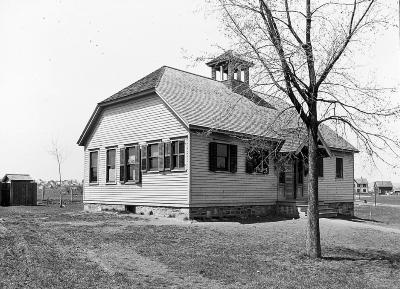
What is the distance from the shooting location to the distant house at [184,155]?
62.0 feet

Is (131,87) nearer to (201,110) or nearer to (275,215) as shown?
(201,110)

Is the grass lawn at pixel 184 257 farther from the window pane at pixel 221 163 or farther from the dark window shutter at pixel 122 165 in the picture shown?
the dark window shutter at pixel 122 165

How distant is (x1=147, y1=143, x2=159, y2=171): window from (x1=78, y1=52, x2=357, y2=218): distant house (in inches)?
1.9

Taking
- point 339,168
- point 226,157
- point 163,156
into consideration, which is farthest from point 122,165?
point 339,168

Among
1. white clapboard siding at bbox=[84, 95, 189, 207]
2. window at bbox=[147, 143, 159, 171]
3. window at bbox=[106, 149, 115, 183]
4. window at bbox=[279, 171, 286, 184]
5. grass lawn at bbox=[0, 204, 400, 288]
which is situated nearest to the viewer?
grass lawn at bbox=[0, 204, 400, 288]

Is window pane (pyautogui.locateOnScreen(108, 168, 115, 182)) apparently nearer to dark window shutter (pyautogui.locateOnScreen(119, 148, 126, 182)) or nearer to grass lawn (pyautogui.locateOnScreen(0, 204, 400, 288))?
dark window shutter (pyautogui.locateOnScreen(119, 148, 126, 182))

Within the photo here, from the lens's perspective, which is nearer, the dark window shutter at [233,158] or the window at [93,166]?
the dark window shutter at [233,158]

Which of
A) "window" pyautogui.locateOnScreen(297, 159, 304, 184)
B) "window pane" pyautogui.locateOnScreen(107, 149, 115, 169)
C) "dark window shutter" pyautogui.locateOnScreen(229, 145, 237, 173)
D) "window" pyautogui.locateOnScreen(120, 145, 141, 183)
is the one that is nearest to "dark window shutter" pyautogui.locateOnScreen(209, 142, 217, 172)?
"dark window shutter" pyautogui.locateOnScreen(229, 145, 237, 173)

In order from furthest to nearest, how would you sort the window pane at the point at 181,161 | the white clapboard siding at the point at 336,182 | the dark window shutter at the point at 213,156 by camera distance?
the white clapboard siding at the point at 336,182
the dark window shutter at the point at 213,156
the window pane at the point at 181,161

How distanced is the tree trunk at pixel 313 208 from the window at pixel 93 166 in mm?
15687

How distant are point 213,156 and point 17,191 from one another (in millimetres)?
18516

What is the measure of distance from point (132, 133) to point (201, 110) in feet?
13.0

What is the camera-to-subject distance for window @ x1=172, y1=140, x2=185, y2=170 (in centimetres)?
1902

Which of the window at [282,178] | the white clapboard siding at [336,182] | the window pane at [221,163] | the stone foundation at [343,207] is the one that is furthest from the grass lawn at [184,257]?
the stone foundation at [343,207]
